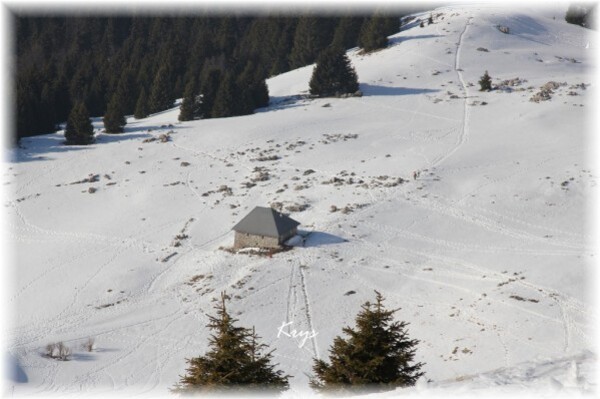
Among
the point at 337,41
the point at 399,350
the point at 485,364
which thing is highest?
the point at 337,41

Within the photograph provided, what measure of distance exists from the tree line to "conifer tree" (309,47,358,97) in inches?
222

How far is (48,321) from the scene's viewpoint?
108ft

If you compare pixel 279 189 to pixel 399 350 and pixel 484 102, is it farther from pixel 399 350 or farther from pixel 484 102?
pixel 399 350

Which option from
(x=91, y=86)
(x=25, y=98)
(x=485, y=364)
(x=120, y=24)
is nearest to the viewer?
(x=485, y=364)

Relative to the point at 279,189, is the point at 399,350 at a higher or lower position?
higher

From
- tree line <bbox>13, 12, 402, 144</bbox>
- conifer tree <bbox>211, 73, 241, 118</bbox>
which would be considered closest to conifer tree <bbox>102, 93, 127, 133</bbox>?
tree line <bbox>13, 12, 402, 144</bbox>

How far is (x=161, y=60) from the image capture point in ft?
298

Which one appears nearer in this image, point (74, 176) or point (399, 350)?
point (399, 350)

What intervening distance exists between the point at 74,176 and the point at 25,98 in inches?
823

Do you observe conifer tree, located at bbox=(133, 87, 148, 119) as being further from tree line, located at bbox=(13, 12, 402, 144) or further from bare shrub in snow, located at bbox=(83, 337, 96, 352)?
bare shrub in snow, located at bbox=(83, 337, 96, 352)

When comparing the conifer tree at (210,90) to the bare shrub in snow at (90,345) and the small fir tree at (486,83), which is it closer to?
the small fir tree at (486,83)

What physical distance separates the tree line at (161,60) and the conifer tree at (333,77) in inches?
222

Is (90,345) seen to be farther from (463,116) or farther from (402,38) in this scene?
(402,38)

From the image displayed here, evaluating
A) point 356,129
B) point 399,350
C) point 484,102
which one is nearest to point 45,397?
point 399,350
